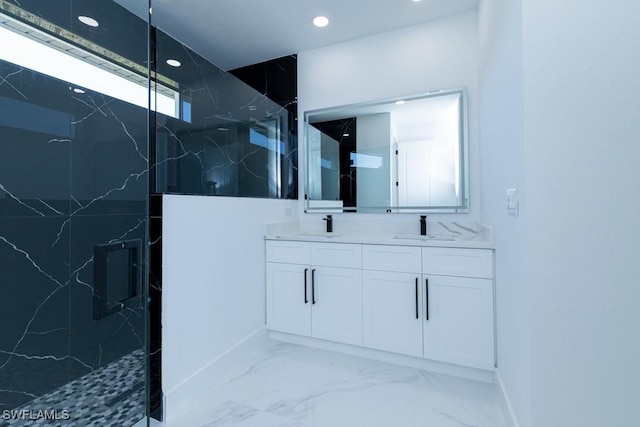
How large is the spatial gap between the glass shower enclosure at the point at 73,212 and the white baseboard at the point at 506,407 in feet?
6.00

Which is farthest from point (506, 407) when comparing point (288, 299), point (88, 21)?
point (88, 21)

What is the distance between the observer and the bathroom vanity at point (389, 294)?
1.84 metres

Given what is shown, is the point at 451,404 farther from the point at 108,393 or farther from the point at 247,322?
the point at 108,393

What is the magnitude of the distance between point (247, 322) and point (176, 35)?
2.56m

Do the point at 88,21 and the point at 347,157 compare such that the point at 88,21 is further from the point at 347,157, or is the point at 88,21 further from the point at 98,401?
the point at 347,157

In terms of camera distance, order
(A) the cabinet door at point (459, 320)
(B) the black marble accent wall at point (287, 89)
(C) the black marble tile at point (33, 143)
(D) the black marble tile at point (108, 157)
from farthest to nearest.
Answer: (B) the black marble accent wall at point (287, 89) → (A) the cabinet door at point (459, 320) → (D) the black marble tile at point (108, 157) → (C) the black marble tile at point (33, 143)

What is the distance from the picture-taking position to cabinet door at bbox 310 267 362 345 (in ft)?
7.09

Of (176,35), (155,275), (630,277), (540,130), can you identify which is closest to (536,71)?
(540,130)

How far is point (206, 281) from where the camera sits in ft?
6.11

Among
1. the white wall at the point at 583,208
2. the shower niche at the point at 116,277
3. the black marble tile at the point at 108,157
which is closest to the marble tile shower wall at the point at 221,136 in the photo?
the black marble tile at the point at 108,157

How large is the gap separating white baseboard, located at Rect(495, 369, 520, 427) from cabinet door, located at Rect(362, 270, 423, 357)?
48cm

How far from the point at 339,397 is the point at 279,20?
283 centimetres

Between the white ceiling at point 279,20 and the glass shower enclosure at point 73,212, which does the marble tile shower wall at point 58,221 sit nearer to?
the glass shower enclosure at point 73,212

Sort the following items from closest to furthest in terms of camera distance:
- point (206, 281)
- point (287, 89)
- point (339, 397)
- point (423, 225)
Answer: point (339, 397)
point (206, 281)
point (423, 225)
point (287, 89)
